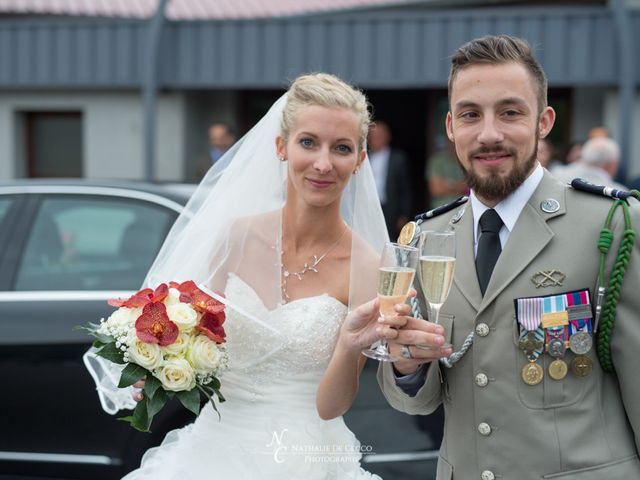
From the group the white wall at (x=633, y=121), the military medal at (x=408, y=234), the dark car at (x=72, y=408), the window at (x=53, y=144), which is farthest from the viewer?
the window at (x=53, y=144)

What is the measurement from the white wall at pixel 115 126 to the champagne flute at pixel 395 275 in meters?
9.50

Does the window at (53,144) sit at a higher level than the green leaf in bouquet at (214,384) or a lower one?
higher

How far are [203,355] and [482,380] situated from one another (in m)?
0.83

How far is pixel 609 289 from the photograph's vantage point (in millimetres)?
1762

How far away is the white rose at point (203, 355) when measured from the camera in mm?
2268

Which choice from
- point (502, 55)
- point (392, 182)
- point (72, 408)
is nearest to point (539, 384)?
point (502, 55)

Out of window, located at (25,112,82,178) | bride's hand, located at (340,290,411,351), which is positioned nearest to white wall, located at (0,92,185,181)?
window, located at (25,112,82,178)

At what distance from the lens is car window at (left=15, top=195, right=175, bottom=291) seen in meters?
3.93

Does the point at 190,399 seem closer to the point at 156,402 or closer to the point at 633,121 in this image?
the point at 156,402

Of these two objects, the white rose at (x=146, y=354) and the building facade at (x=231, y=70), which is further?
the building facade at (x=231, y=70)

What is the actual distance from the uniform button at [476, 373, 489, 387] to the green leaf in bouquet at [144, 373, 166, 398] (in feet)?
3.09

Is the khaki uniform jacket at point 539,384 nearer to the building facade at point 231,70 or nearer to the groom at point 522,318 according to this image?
the groom at point 522,318

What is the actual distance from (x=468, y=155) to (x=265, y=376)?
3.95ft

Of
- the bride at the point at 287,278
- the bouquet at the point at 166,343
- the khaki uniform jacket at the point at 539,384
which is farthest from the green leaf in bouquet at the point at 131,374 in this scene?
the khaki uniform jacket at the point at 539,384
